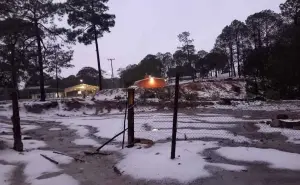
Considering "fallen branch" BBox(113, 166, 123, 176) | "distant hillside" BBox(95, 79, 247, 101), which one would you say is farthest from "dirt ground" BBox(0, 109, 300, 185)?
"distant hillside" BBox(95, 79, 247, 101)

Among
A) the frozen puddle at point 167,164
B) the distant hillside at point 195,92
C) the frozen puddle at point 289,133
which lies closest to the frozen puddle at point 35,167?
the frozen puddle at point 167,164

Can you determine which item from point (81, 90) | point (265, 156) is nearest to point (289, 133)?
point (265, 156)

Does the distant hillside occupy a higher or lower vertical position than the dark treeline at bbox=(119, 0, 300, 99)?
lower

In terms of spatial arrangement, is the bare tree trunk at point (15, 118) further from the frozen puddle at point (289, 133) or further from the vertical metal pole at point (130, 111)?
the frozen puddle at point (289, 133)

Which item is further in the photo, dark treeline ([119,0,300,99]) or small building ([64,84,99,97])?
small building ([64,84,99,97])

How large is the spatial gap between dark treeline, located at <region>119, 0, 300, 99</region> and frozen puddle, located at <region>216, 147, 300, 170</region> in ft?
18.5

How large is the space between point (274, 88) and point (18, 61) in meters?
21.2

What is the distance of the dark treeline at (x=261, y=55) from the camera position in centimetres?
2272

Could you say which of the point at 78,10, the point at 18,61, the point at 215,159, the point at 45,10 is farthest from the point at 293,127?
the point at 78,10

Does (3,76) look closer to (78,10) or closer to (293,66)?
(293,66)

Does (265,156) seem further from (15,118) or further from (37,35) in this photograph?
(37,35)

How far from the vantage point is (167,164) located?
7.46 meters

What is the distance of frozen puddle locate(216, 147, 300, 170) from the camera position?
703 centimetres

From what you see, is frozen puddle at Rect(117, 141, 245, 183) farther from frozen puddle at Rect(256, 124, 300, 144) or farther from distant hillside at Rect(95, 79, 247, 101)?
distant hillside at Rect(95, 79, 247, 101)
